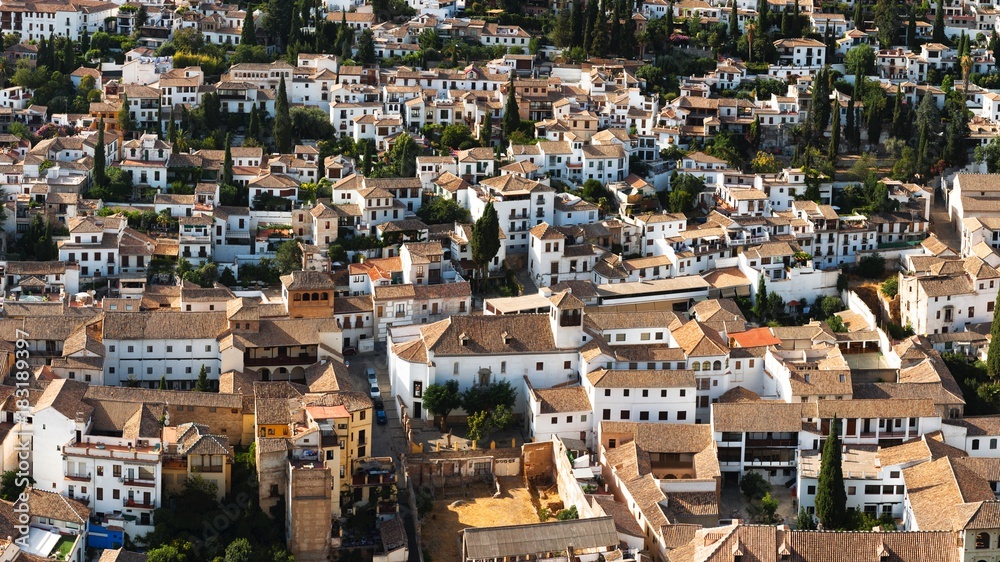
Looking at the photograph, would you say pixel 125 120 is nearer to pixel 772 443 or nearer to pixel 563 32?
pixel 563 32

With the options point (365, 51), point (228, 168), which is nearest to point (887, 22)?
point (365, 51)

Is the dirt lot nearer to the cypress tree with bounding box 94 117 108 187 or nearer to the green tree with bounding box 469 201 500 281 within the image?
the green tree with bounding box 469 201 500 281

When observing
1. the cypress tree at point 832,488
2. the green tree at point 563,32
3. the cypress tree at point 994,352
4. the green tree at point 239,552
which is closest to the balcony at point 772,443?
the cypress tree at point 832,488

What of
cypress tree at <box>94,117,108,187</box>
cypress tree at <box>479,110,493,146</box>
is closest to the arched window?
cypress tree at <box>479,110,493,146</box>

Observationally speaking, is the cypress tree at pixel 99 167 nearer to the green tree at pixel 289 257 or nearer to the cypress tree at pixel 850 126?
the green tree at pixel 289 257

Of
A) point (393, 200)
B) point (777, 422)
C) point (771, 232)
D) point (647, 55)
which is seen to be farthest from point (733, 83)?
point (777, 422)

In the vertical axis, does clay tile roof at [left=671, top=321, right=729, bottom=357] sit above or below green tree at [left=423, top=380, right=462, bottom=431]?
above
